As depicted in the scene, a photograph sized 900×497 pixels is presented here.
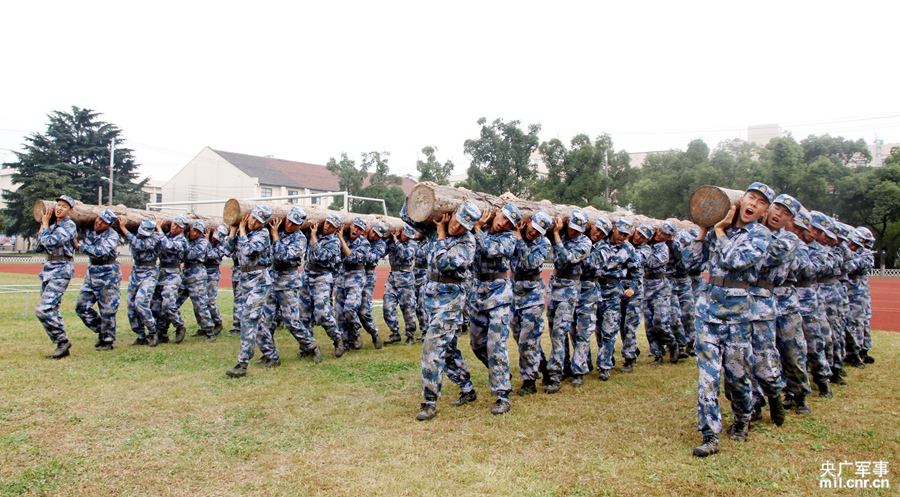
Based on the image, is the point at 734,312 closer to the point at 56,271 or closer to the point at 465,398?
the point at 465,398

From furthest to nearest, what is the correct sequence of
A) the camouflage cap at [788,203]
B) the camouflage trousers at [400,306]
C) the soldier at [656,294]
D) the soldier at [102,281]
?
1. the camouflage trousers at [400,306]
2. the soldier at [102,281]
3. the soldier at [656,294]
4. the camouflage cap at [788,203]

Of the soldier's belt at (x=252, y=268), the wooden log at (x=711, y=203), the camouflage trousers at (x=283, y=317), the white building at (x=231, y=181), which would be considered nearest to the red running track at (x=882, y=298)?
the camouflage trousers at (x=283, y=317)

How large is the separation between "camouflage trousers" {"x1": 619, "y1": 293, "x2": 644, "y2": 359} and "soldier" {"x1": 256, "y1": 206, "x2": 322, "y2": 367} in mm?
4573

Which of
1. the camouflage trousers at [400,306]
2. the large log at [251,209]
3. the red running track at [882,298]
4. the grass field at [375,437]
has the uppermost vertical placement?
the large log at [251,209]

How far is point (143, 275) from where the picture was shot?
9695 mm

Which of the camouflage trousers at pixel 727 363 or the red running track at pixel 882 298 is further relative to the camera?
the red running track at pixel 882 298

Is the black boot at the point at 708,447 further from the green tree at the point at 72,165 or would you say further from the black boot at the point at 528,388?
the green tree at the point at 72,165

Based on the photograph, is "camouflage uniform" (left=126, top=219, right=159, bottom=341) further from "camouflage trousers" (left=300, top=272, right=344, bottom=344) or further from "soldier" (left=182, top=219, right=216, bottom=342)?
"camouflage trousers" (left=300, top=272, right=344, bottom=344)

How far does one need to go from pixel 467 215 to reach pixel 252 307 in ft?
11.6

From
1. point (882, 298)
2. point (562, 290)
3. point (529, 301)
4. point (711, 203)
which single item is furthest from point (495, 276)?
point (882, 298)

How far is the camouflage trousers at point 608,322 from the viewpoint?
7855 mm

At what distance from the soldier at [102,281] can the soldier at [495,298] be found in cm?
634

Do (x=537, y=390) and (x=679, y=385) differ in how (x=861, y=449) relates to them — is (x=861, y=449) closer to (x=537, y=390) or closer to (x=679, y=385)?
(x=679, y=385)

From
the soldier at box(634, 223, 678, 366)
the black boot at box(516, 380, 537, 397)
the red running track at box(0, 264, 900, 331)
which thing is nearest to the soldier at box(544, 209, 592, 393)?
the black boot at box(516, 380, 537, 397)
